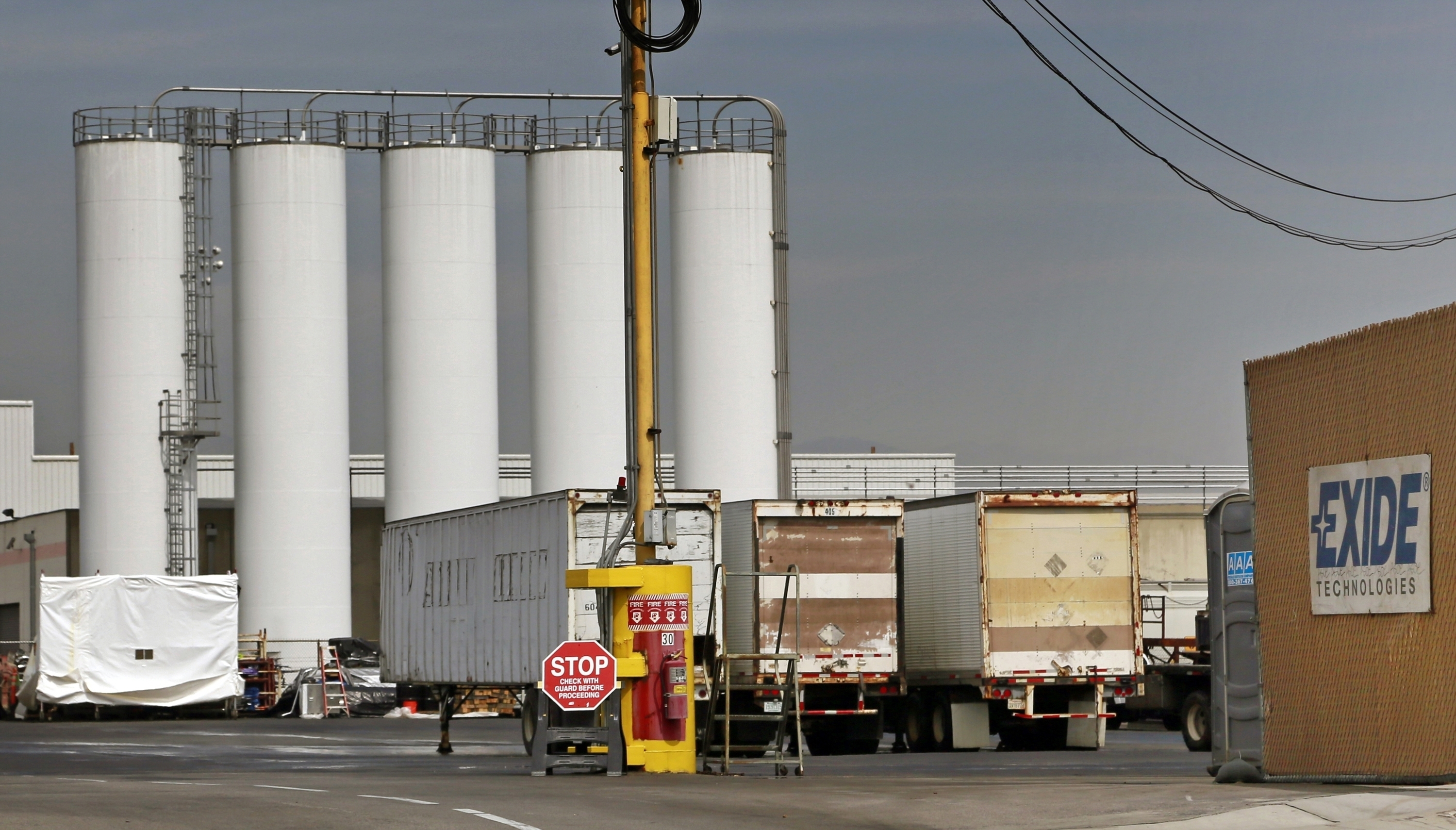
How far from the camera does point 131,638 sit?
41938 millimetres

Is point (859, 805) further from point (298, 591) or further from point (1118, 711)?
point (298, 591)

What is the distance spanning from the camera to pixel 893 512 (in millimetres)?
25703

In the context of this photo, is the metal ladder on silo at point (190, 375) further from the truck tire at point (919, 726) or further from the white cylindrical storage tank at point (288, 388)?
the truck tire at point (919, 726)

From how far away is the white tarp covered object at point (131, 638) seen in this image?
137 feet

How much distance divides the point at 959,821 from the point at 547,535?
35.5 ft

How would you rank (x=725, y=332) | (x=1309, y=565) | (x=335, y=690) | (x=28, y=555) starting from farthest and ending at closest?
(x=28, y=555) → (x=725, y=332) → (x=335, y=690) → (x=1309, y=565)

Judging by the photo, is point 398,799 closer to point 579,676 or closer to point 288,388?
point 579,676

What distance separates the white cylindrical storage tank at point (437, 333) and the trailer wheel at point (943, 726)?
76.6 ft

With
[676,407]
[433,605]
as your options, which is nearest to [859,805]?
[433,605]

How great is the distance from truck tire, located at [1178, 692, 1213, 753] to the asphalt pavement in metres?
0.37

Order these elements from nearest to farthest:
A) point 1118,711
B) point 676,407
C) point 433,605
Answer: point 433,605 → point 1118,711 → point 676,407

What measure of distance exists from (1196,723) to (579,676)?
11.1m

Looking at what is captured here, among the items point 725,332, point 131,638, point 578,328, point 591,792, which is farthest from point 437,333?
point 591,792

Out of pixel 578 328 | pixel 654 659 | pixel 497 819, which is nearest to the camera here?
pixel 497 819
